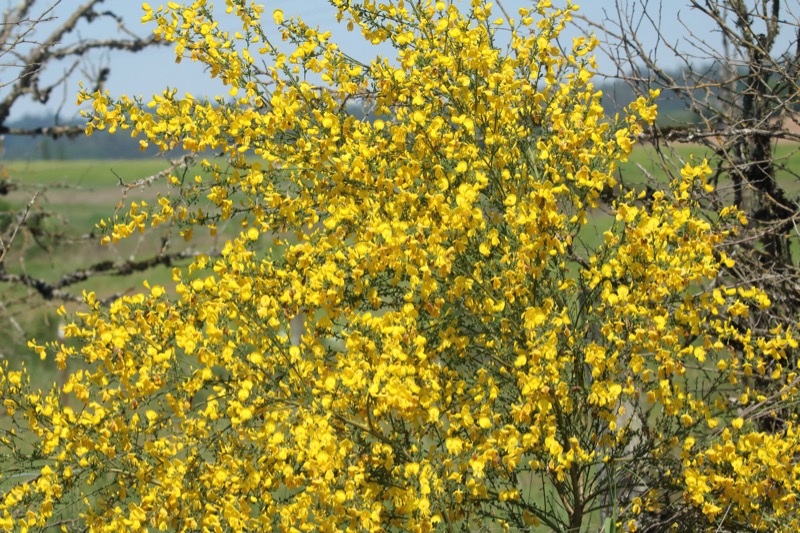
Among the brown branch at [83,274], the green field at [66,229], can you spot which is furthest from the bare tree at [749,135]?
the brown branch at [83,274]

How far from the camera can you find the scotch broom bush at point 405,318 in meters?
3.24

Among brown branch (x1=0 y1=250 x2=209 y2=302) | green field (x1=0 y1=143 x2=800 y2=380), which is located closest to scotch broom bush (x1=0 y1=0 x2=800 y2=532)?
green field (x1=0 y1=143 x2=800 y2=380)

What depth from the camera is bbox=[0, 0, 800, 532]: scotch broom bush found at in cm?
324

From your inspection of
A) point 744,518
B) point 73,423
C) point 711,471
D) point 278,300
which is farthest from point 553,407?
point 73,423

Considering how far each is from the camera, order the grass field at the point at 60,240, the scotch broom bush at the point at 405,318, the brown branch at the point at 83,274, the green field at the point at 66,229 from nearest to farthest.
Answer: the scotch broom bush at the point at 405,318 → the green field at the point at 66,229 → the grass field at the point at 60,240 → the brown branch at the point at 83,274

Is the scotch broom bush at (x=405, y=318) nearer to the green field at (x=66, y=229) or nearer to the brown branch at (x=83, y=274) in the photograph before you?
the green field at (x=66, y=229)

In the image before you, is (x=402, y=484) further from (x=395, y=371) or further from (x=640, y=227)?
(x=640, y=227)

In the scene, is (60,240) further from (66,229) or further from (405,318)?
(405,318)

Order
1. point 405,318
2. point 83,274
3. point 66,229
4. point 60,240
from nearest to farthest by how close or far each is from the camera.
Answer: point 405,318, point 83,274, point 60,240, point 66,229

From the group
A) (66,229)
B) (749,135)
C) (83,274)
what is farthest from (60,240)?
(749,135)

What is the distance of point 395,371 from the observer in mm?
3020

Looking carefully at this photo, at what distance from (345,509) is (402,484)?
41 cm

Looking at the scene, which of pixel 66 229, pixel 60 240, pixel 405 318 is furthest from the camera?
pixel 66 229

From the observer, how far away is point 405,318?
324cm
